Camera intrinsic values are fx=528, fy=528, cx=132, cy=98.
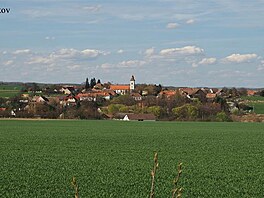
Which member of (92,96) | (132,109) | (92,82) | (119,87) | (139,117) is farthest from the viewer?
(119,87)

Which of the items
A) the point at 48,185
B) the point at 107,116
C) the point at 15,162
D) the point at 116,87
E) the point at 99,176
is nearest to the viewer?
the point at 48,185

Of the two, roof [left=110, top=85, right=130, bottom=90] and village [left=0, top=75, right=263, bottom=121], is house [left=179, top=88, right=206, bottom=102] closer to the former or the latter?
village [left=0, top=75, right=263, bottom=121]

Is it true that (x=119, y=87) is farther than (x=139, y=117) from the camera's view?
Yes

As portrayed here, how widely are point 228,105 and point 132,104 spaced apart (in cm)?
1955

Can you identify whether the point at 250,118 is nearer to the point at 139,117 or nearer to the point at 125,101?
the point at 139,117

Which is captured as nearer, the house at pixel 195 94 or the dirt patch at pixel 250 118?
the dirt patch at pixel 250 118

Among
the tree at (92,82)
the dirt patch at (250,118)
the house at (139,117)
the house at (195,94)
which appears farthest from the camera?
the tree at (92,82)

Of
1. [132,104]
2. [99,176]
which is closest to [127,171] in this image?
[99,176]

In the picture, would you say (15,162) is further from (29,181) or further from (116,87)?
(116,87)

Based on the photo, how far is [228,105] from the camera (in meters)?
100

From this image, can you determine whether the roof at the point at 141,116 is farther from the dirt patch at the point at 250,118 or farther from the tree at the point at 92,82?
the tree at the point at 92,82

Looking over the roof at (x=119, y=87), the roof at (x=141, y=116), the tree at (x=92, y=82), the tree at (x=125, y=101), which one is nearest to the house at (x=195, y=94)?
the tree at (x=125, y=101)

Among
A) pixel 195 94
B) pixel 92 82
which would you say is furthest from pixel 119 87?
pixel 195 94

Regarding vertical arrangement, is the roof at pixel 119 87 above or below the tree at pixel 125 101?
above
